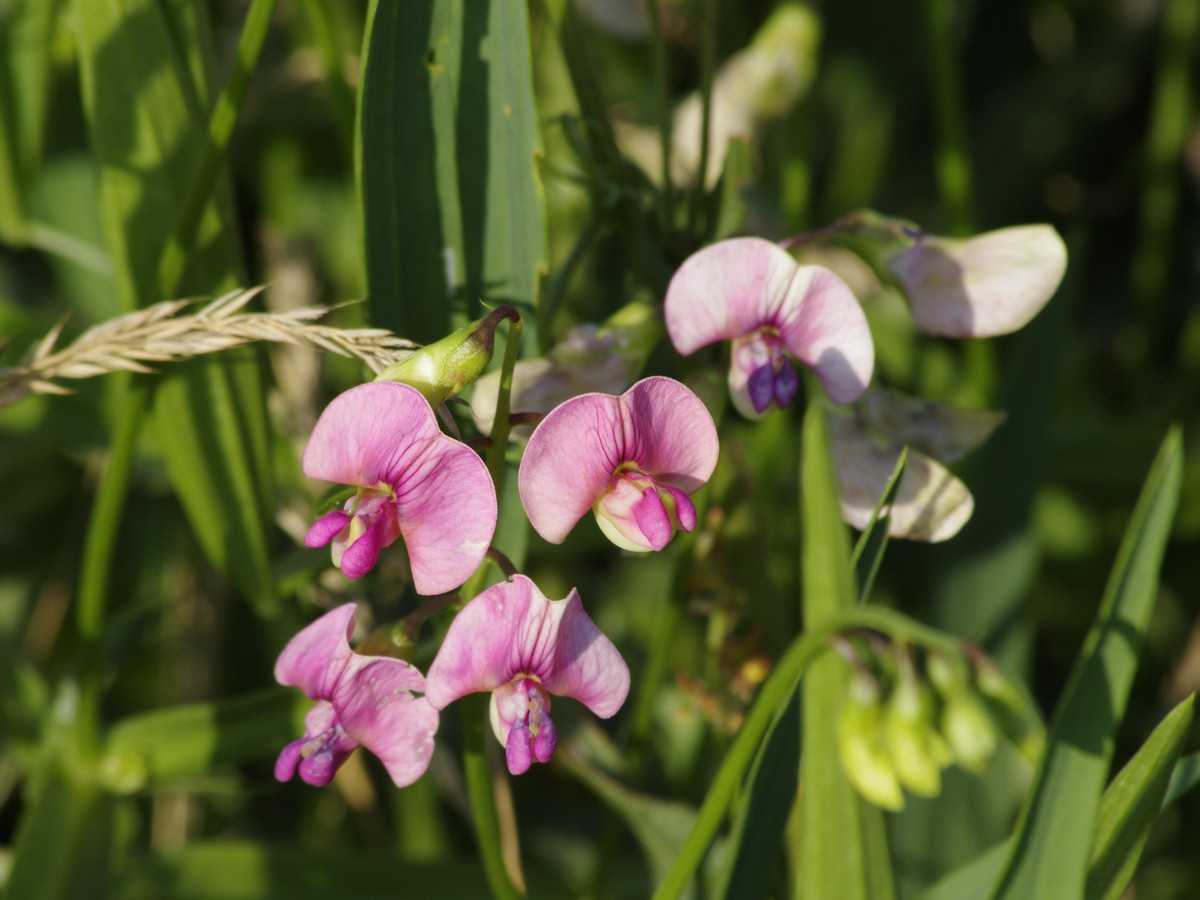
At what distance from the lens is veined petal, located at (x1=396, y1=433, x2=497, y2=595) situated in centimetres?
74

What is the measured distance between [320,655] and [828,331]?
0.44 m

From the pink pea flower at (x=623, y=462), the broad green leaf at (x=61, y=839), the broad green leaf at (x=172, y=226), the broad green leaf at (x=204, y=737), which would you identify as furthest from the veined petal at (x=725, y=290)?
the broad green leaf at (x=61, y=839)

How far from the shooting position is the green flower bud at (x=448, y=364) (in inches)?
30.5

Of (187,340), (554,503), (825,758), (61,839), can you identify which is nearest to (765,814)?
(825,758)

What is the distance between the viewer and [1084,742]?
89 cm

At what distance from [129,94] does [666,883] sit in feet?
2.76

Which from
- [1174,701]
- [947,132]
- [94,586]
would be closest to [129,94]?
[94,586]

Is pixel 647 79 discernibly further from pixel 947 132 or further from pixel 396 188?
pixel 396 188

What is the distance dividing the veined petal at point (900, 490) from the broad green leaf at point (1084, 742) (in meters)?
0.13

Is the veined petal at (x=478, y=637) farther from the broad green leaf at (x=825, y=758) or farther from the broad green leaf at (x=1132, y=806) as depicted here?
the broad green leaf at (x=1132, y=806)

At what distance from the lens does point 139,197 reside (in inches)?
45.0

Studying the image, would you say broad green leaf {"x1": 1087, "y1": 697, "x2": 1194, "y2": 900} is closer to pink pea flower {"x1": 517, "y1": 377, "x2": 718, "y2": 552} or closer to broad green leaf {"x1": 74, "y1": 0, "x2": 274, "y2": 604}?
pink pea flower {"x1": 517, "y1": 377, "x2": 718, "y2": 552}

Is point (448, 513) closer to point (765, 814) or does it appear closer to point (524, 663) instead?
point (524, 663)

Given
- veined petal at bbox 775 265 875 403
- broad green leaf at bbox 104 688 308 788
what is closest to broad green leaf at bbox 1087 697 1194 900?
veined petal at bbox 775 265 875 403
